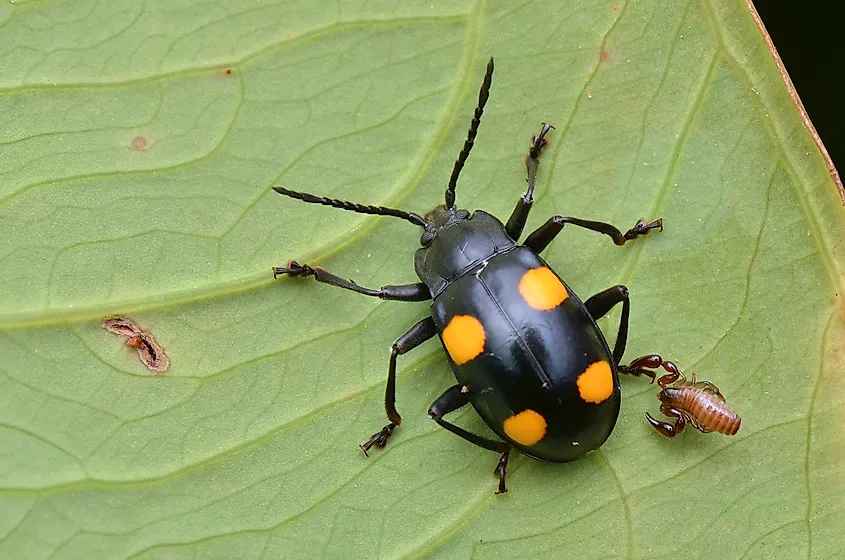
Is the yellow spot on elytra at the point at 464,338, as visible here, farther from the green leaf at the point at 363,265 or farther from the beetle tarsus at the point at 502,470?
the beetle tarsus at the point at 502,470

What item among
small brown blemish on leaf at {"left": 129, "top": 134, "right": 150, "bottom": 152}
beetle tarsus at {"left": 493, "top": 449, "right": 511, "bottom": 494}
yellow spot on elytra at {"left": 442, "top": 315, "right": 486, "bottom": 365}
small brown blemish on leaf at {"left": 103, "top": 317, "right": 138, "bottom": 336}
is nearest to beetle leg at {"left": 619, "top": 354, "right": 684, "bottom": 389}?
beetle tarsus at {"left": 493, "top": 449, "right": 511, "bottom": 494}

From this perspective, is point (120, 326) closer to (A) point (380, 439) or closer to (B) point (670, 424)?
(A) point (380, 439)

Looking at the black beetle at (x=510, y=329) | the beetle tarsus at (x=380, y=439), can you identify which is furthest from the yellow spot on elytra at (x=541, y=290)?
the beetle tarsus at (x=380, y=439)

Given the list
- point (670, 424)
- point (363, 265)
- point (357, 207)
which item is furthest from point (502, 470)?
point (357, 207)

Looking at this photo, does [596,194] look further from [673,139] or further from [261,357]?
[261,357]

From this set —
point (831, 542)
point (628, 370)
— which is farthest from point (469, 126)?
point (831, 542)
